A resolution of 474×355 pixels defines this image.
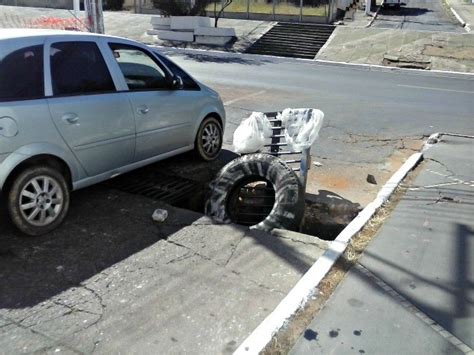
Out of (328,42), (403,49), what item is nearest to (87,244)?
(403,49)

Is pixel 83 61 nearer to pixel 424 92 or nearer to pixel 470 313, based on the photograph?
pixel 470 313

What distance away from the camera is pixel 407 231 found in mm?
4836

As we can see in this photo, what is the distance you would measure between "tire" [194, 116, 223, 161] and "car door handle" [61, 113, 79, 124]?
2.05 meters

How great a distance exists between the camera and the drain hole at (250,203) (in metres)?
5.75

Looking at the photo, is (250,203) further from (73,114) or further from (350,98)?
(350,98)

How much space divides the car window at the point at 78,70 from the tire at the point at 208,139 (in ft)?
5.38

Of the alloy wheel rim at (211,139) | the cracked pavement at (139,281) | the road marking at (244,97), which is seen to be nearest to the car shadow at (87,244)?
the cracked pavement at (139,281)

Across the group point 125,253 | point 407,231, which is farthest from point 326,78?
point 125,253

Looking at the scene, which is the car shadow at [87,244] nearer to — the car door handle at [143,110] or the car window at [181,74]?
the car door handle at [143,110]

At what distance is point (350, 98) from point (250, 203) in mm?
7602

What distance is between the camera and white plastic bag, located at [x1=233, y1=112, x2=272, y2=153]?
629 centimetres

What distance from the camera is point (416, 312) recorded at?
3467 millimetres

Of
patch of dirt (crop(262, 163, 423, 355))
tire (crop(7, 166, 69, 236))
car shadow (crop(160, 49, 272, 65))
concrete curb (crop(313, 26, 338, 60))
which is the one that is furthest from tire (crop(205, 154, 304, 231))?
concrete curb (crop(313, 26, 338, 60))

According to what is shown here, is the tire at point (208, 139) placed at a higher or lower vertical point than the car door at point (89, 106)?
lower
